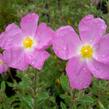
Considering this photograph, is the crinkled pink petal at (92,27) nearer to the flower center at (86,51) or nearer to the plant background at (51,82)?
the flower center at (86,51)

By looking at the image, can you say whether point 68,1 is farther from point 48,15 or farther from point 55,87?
point 55,87

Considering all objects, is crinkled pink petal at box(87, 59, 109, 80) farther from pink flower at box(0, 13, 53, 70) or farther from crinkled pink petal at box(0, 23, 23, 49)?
crinkled pink petal at box(0, 23, 23, 49)

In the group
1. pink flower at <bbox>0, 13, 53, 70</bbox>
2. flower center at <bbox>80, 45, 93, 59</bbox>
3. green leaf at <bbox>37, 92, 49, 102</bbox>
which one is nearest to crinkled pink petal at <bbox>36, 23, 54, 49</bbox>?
pink flower at <bbox>0, 13, 53, 70</bbox>

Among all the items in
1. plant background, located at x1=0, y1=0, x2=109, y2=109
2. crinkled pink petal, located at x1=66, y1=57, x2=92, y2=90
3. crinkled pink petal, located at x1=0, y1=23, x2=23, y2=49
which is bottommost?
plant background, located at x1=0, y1=0, x2=109, y2=109

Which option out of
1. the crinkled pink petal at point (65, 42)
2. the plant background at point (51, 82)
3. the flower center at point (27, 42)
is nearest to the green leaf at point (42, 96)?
the plant background at point (51, 82)

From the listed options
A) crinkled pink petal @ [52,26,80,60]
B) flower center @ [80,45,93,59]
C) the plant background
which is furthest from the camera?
the plant background

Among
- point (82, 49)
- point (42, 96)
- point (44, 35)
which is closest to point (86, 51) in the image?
point (82, 49)

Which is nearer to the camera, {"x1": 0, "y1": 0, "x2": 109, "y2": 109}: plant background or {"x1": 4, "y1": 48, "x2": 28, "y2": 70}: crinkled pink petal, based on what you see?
{"x1": 4, "y1": 48, "x2": 28, "y2": 70}: crinkled pink petal

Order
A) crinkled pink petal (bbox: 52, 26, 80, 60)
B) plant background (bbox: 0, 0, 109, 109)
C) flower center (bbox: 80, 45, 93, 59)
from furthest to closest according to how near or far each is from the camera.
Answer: plant background (bbox: 0, 0, 109, 109) < flower center (bbox: 80, 45, 93, 59) < crinkled pink petal (bbox: 52, 26, 80, 60)
